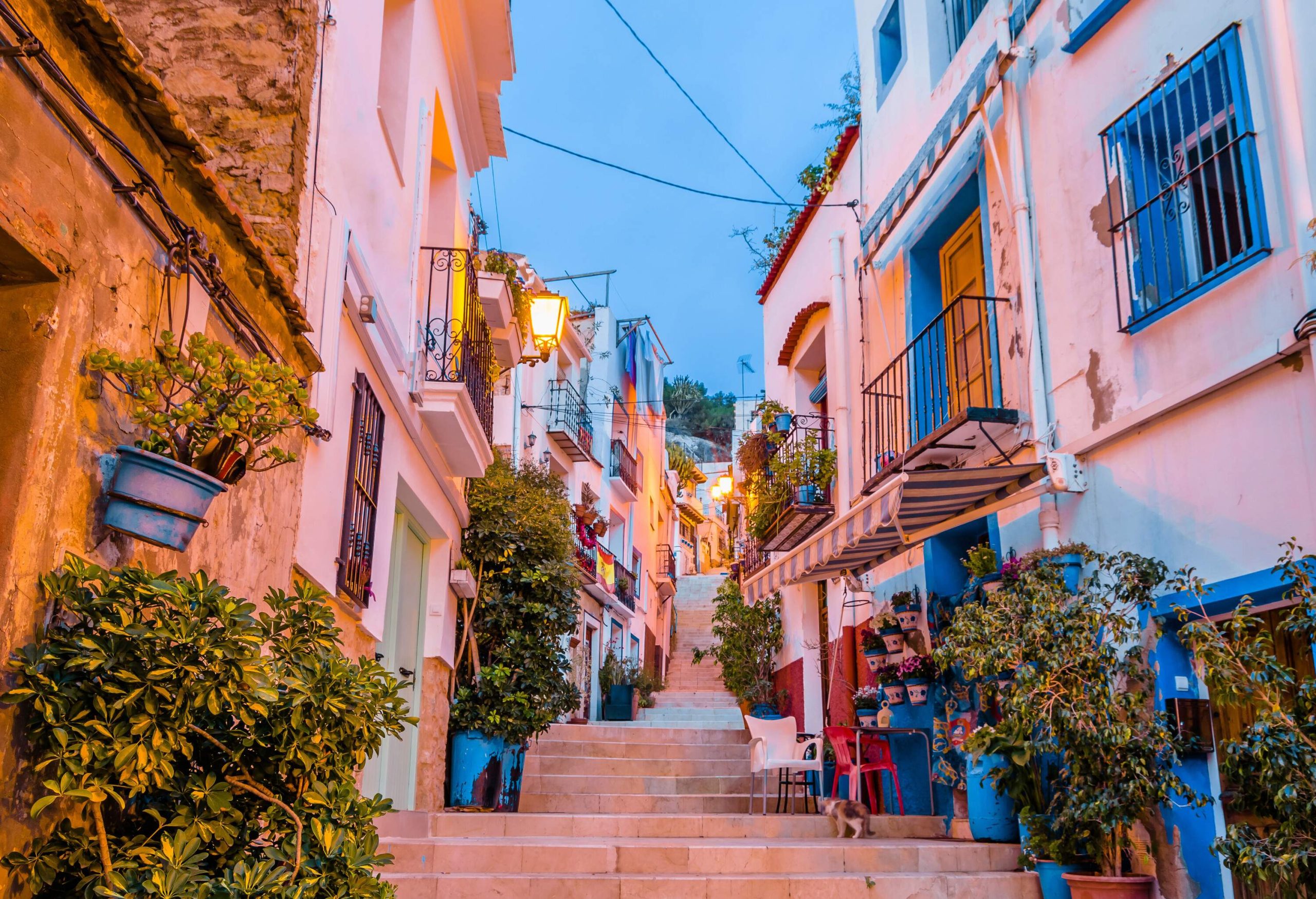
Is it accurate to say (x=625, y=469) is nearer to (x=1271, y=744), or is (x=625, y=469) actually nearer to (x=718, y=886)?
(x=718, y=886)

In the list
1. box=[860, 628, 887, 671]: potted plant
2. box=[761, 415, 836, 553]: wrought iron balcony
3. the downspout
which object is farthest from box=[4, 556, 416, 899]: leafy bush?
box=[761, 415, 836, 553]: wrought iron balcony

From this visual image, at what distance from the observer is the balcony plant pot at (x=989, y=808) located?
24.3ft

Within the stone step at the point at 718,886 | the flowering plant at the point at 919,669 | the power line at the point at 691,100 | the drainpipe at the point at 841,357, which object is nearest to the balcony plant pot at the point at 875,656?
the flowering plant at the point at 919,669

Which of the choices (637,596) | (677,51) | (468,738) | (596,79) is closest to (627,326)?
(637,596)

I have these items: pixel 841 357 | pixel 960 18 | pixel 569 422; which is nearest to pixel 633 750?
pixel 841 357

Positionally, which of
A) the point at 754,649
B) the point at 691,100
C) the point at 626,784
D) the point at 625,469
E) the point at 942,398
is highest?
the point at 691,100

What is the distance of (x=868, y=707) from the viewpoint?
9.88 m

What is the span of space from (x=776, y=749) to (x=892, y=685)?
157 cm

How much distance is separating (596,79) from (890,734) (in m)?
118

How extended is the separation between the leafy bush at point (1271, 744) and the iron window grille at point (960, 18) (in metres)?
6.18

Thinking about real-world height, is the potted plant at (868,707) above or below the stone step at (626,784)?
above

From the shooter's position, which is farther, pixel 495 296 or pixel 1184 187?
pixel 495 296

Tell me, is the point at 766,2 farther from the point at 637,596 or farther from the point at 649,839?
the point at 649,839

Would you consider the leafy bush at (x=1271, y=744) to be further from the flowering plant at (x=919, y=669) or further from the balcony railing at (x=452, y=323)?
the balcony railing at (x=452, y=323)
